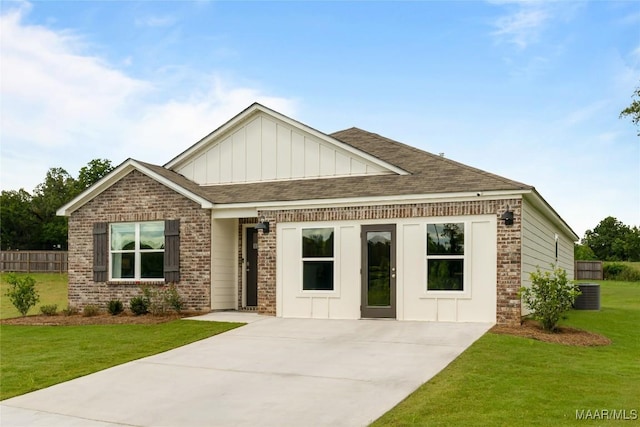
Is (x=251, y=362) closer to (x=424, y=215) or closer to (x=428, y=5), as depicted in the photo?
(x=424, y=215)

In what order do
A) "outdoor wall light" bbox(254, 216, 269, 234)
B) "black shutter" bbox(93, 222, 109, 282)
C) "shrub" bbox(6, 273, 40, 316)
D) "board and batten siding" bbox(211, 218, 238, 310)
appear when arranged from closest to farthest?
1. "outdoor wall light" bbox(254, 216, 269, 234)
2. "board and batten siding" bbox(211, 218, 238, 310)
3. "black shutter" bbox(93, 222, 109, 282)
4. "shrub" bbox(6, 273, 40, 316)

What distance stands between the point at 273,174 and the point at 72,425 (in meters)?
11.1

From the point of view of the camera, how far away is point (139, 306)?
650 inches

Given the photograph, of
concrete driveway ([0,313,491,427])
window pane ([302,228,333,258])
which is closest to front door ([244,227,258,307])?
window pane ([302,228,333,258])

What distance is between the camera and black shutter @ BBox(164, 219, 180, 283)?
54.6ft

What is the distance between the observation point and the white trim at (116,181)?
16.5 metres

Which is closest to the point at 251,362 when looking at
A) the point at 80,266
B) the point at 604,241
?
the point at 80,266

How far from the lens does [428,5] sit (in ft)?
Answer: 49.7

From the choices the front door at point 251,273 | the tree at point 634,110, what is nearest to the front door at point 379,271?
the front door at point 251,273

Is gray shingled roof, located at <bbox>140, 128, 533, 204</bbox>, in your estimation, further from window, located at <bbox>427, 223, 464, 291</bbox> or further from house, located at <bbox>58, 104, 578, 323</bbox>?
window, located at <bbox>427, 223, 464, 291</bbox>

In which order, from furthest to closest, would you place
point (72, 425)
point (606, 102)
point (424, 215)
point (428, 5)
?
point (606, 102), point (428, 5), point (424, 215), point (72, 425)

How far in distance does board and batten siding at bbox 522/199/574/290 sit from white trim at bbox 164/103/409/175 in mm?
3242

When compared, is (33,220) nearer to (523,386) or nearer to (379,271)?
(379,271)

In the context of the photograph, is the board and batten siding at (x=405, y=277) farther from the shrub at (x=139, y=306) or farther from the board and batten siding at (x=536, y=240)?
the shrub at (x=139, y=306)
